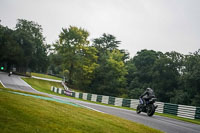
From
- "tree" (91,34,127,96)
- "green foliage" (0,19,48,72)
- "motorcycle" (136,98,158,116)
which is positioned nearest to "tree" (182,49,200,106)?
"tree" (91,34,127,96)

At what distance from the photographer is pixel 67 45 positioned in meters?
54.1

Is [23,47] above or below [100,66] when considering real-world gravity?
above

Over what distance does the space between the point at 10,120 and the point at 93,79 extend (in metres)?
55.1

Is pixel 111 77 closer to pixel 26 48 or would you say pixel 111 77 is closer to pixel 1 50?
pixel 26 48

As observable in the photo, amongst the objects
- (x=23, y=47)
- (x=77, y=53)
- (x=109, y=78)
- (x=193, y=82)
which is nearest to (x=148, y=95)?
(x=193, y=82)

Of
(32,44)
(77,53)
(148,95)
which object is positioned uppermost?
(32,44)

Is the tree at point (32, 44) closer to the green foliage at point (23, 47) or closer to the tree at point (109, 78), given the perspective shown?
the green foliage at point (23, 47)

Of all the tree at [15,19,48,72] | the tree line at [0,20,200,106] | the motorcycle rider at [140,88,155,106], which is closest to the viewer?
the motorcycle rider at [140,88,155,106]

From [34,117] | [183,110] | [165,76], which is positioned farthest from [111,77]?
[34,117]

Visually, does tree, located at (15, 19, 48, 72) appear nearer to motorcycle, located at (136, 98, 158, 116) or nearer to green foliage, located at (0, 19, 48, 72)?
green foliage, located at (0, 19, 48, 72)

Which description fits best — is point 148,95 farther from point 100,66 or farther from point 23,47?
point 23,47

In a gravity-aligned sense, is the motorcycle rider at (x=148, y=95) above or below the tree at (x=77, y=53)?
below

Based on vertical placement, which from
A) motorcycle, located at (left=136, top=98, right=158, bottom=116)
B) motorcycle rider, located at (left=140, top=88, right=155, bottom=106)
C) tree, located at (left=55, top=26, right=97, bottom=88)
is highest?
tree, located at (left=55, top=26, right=97, bottom=88)

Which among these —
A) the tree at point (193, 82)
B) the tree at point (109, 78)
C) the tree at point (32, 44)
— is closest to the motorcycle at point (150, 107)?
the tree at point (193, 82)
